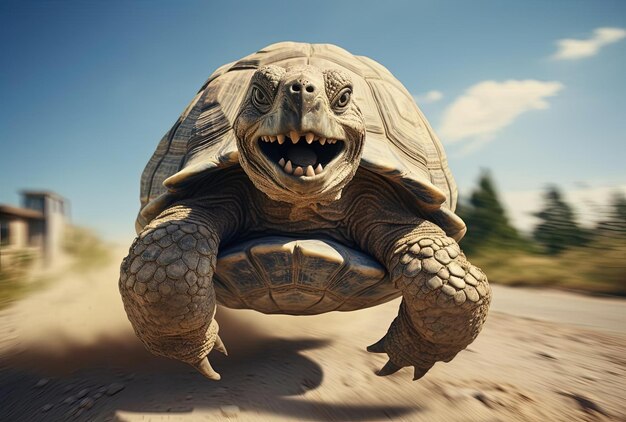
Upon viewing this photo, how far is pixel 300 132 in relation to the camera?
1.98m

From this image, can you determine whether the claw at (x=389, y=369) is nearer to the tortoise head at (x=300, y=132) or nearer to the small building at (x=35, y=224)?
the tortoise head at (x=300, y=132)

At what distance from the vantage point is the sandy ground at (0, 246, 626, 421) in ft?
8.30

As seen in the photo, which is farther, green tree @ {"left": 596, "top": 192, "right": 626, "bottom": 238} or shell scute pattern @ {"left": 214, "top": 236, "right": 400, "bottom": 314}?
green tree @ {"left": 596, "top": 192, "right": 626, "bottom": 238}

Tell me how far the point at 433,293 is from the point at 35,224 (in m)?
11.9

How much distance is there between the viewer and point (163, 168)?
341cm

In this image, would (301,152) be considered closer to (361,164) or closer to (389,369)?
(361,164)

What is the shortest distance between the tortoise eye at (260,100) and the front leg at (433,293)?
1249 millimetres

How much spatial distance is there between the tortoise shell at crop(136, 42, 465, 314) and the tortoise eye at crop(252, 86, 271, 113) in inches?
18.0

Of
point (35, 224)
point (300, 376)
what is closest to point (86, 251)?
point (35, 224)

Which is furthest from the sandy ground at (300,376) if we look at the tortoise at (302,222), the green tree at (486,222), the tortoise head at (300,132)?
the green tree at (486,222)

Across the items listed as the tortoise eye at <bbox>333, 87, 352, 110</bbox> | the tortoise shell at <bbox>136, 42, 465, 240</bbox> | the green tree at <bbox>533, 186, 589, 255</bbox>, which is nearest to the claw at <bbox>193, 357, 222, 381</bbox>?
the tortoise shell at <bbox>136, 42, 465, 240</bbox>

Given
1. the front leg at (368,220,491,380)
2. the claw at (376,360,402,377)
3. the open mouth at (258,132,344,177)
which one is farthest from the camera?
the claw at (376,360,402,377)

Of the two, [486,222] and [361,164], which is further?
[486,222]

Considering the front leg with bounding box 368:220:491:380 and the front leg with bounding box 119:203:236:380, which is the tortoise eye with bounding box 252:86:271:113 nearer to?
the front leg with bounding box 119:203:236:380
